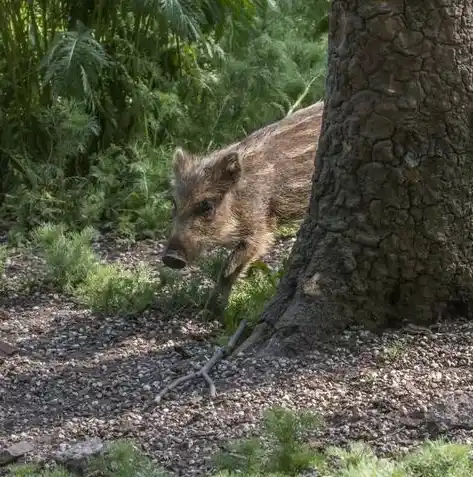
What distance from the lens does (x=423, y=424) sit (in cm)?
450

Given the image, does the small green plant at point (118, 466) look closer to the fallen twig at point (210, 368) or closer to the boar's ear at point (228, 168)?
the fallen twig at point (210, 368)

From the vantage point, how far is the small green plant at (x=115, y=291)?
21.6 ft

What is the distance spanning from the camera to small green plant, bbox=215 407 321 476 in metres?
4.19

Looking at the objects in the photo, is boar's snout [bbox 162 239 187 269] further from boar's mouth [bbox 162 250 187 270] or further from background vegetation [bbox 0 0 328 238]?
background vegetation [bbox 0 0 328 238]

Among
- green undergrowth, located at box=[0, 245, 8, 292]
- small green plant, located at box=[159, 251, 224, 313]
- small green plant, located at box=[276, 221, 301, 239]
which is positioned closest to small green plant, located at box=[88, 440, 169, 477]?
small green plant, located at box=[159, 251, 224, 313]

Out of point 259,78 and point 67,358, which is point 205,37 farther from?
point 67,358

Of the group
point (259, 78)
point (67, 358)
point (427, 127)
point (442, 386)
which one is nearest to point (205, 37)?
point (259, 78)

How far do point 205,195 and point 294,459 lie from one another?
146 inches

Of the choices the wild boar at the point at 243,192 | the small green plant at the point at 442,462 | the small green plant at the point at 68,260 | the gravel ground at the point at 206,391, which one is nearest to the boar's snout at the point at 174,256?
the wild boar at the point at 243,192

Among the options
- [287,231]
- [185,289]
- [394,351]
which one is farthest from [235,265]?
[394,351]

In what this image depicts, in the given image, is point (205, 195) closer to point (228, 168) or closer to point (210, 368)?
point (228, 168)

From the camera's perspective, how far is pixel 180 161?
779 cm

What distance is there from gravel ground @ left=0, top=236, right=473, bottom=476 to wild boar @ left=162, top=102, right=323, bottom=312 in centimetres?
123

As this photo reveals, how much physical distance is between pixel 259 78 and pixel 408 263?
4.10 metres
